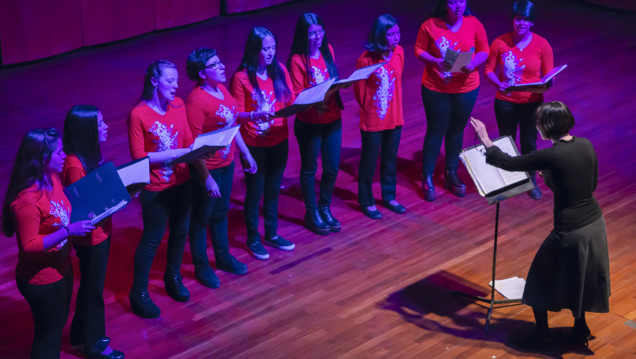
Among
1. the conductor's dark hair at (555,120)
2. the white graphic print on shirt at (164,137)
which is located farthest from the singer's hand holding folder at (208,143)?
the conductor's dark hair at (555,120)

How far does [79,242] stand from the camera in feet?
12.3

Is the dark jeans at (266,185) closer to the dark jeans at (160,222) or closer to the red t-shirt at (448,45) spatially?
the dark jeans at (160,222)

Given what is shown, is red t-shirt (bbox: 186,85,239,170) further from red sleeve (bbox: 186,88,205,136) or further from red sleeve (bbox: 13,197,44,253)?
red sleeve (bbox: 13,197,44,253)

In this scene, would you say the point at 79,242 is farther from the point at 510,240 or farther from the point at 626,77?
the point at 626,77

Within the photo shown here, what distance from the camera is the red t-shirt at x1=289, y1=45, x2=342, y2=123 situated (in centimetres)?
487

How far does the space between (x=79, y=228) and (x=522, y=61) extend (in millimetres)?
3294

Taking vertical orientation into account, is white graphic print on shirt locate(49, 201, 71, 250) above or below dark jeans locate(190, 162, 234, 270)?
above

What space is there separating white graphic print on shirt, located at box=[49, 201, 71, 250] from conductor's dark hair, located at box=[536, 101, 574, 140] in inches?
88.0

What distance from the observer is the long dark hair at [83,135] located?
3.63m

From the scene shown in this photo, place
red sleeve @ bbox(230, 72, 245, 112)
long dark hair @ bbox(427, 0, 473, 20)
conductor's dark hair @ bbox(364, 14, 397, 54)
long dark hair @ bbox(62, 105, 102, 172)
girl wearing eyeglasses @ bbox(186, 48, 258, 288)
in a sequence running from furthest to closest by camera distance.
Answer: long dark hair @ bbox(427, 0, 473, 20), conductor's dark hair @ bbox(364, 14, 397, 54), red sleeve @ bbox(230, 72, 245, 112), girl wearing eyeglasses @ bbox(186, 48, 258, 288), long dark hair @ bbox(62, 105, 102, 172)

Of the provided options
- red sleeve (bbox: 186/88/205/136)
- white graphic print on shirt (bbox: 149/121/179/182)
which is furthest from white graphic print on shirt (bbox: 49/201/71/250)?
red sleeve (bbox: 186/88/205/136)

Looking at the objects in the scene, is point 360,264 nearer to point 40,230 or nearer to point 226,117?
point 226,117

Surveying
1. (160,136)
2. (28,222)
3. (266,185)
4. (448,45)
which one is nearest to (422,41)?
(448,45)

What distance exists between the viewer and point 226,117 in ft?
14.4
